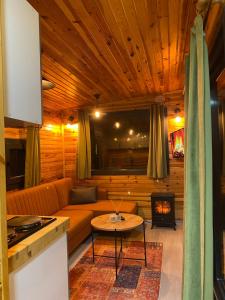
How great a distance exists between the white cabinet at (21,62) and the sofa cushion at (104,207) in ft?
9.58

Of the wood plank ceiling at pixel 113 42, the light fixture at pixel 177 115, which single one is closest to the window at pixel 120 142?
the light fixture at pixel 177 115

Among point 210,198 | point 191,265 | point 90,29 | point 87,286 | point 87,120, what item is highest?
point 90,29

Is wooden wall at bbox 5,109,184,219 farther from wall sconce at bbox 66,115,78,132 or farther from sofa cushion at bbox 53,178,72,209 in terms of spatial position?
sofa cushion at bbox 53,178,72,209

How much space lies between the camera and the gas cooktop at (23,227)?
3.87ft

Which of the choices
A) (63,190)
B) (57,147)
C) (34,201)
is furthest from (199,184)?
(57,147)

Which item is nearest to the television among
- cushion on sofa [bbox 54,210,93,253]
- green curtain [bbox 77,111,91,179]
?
cushion on sofa [bbox 54,210,93,253]

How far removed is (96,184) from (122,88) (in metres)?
2.21

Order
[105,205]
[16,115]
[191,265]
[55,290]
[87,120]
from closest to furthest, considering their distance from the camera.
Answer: [16,115], [191,265], [55,290], [105,205], [87,120]

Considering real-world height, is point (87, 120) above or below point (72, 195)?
above

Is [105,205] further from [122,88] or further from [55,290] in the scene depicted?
[55,290]

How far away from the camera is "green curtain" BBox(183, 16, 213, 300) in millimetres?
1136

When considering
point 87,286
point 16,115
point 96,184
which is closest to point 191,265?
point 16,115

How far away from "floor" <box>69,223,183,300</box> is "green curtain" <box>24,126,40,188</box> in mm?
1380

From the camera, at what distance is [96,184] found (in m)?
4.99
